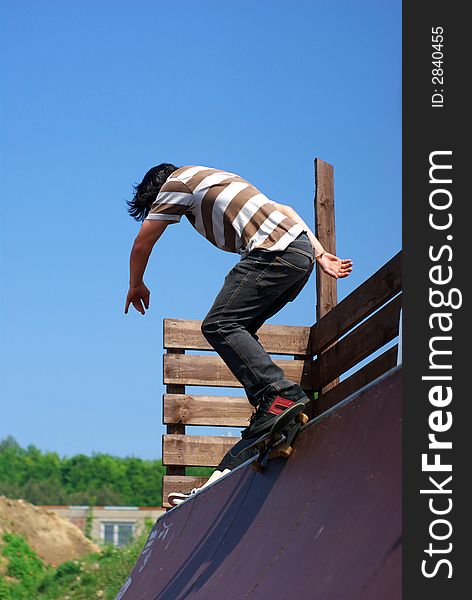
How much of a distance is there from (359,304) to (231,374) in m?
1.75

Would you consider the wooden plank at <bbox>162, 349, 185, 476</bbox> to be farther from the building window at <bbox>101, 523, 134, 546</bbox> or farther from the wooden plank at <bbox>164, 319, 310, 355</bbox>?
the building window at <bbox>101, 523, 134, 546</bbox>

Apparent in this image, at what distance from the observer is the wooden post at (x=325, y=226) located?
9789 millimetres

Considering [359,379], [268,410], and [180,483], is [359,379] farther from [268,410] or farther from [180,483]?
[268,410]

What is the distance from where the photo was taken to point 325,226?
32.9ft

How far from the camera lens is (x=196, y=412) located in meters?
9.26

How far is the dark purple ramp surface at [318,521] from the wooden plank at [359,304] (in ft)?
9.38

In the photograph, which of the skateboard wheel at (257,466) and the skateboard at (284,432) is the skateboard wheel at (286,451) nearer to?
the skateboard at (284,432)

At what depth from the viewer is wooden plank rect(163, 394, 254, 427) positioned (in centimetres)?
923

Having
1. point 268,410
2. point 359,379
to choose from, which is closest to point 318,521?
point 268,410

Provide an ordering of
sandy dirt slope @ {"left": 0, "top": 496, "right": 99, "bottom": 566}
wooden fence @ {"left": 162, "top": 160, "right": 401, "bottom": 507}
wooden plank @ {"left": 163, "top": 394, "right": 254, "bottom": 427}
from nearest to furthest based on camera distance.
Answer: wooden fence @ {"left": 162, "top": 160, "right": 401, "bottom": 507}
wooden plank @ {"left": 163, "top": 394, "right": 254, "bottom": 427}
sandy dirt slope @ {"left": 0, "top": 496, "right": 99, "bottom": 566}

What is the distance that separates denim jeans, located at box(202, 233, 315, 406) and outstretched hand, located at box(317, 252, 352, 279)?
0.17m

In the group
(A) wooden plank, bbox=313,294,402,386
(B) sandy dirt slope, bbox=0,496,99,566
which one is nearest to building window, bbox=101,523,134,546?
(B) sandy dirt slope, bbox=0,496,99,566

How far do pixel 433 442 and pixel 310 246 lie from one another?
245 centimetres

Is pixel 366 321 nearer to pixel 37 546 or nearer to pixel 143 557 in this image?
pixel 143 557
